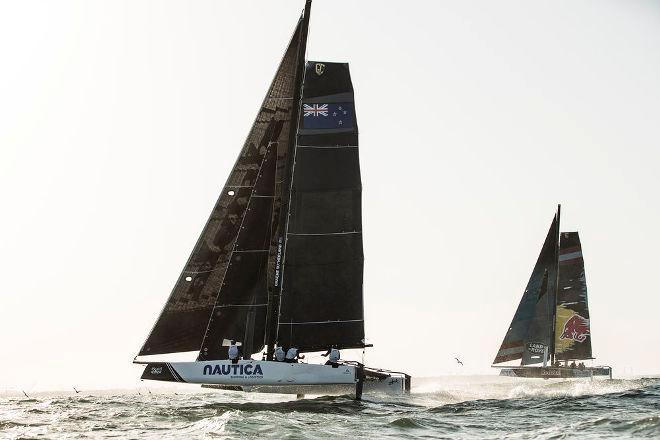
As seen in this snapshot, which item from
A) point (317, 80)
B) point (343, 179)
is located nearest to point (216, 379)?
point (343, 179)

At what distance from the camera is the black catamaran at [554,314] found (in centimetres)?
6381

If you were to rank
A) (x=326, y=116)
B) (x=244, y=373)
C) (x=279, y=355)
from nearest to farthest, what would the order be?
(x=244, y=373)
(x=279, y=355)
(x=326, y=116)

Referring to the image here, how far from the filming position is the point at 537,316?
210 feet

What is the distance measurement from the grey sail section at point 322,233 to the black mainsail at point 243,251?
29.7 inches

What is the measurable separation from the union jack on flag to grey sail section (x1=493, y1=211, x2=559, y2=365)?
3066 centimetres

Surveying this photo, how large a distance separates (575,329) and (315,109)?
1360 inches

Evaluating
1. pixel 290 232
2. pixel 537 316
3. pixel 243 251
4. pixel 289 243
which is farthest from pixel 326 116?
pixel 537 316

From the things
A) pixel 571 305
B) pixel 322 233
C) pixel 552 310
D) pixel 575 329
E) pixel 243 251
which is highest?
pixel 322 233

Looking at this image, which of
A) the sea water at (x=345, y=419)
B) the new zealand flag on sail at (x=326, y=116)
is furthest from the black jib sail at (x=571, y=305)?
the new zealand flag on sail at (x=326, y=116)

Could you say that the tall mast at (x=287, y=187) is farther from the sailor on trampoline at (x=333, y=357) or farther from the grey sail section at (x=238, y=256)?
the sailor on trampoline at (x=333, y=357)

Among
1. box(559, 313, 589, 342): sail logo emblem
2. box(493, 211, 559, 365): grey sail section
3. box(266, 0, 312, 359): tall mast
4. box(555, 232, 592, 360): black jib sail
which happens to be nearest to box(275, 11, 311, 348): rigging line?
box(266, 0, 312, 359): tall mast

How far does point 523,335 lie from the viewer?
6397 cm

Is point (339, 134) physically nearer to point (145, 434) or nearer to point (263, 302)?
point (263, 302)

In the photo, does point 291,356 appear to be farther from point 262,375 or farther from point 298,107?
point 298,107
